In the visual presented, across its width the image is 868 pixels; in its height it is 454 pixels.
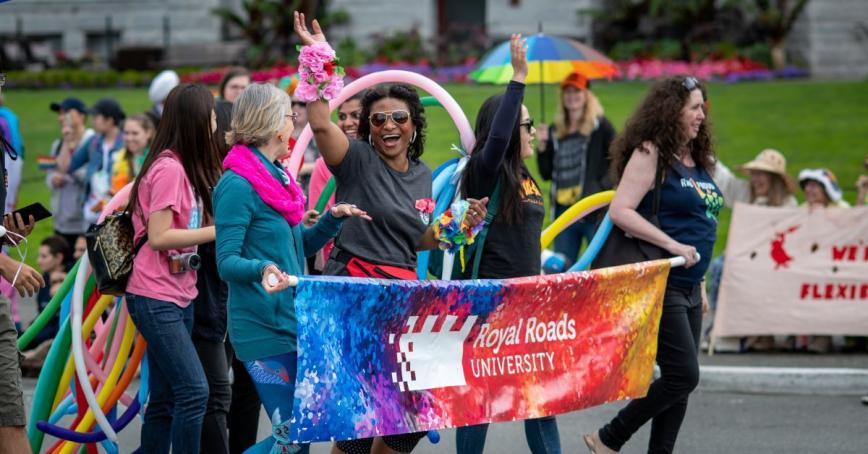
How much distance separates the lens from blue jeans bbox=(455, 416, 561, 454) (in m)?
6.14

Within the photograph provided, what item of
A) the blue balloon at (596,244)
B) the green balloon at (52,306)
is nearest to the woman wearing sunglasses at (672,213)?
the blue balloon at (596,244)

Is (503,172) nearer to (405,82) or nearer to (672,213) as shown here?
(405,82)

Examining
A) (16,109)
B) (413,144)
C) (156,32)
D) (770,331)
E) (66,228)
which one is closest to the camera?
(413,144)

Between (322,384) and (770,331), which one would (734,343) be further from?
(322,384)

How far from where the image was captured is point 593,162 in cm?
996

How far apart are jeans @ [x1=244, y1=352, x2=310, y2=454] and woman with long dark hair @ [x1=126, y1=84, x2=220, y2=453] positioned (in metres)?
0.49

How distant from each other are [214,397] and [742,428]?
3414 millimetres

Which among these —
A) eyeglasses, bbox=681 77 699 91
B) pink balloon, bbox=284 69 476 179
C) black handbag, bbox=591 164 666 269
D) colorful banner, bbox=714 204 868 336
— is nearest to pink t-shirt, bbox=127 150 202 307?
pink balloon, bbox=284 69 476 179

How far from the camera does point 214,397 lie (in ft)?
19.6

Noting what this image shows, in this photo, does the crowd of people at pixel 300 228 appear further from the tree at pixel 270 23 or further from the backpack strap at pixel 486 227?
the tree at pixel 270 23

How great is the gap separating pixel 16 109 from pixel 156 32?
9.45 m

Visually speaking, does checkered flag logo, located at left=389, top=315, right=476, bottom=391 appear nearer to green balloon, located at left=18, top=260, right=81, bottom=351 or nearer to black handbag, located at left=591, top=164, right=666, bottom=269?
black handbag, located at left=591, top=164, right=666, bottom=269

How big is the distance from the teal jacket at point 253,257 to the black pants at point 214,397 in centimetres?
93

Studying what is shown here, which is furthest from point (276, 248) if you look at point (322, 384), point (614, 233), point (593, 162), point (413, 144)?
point (593, 162)
